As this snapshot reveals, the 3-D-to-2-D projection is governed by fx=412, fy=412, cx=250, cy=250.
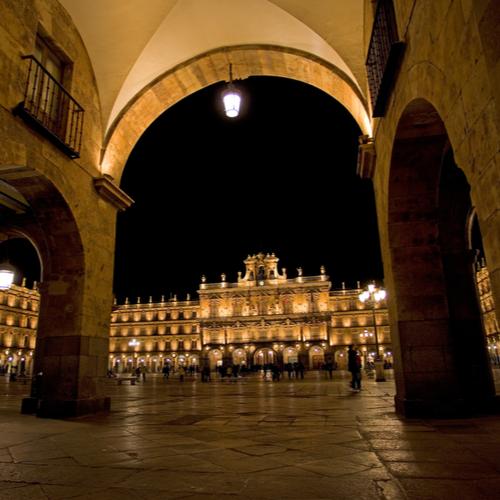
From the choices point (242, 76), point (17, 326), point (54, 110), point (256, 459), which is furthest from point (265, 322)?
point (256, 459)

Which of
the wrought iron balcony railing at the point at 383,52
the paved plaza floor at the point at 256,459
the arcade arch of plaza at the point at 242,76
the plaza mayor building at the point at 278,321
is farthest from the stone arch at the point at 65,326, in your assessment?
the plaza mayor building at the point at 278,321

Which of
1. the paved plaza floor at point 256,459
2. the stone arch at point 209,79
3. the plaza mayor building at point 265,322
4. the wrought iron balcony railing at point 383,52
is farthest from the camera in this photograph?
the plaza mayor building at point 265,322

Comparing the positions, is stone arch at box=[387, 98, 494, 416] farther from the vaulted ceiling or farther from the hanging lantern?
the vaulted ceiling

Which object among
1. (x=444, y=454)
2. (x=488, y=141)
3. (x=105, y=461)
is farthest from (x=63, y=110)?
(x=444, y=454)

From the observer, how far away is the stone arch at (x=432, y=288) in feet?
19.4

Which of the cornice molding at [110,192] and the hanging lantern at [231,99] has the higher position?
the hanging lantern at [231,99]

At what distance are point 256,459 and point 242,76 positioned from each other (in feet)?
29.8

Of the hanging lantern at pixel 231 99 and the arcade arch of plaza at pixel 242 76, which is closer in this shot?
the arcade arch of plaza at pixel 242 76

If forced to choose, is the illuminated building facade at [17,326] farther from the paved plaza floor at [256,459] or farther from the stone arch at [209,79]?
the paved plaza floor at [256,459]

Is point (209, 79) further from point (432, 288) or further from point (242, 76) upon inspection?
point (432, 288)

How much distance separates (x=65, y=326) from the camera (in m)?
7.62

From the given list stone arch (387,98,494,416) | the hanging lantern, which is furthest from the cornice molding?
stone arch (387,98,494,416)

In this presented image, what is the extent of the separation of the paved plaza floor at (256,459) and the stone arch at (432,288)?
55 centimetres

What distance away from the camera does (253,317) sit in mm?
62812
